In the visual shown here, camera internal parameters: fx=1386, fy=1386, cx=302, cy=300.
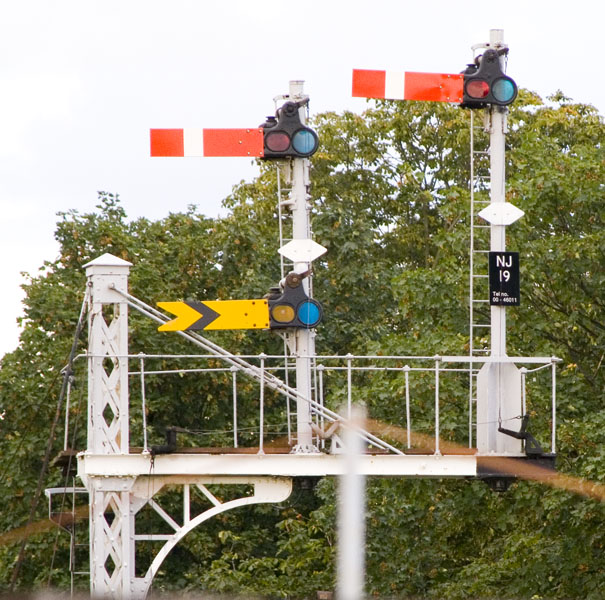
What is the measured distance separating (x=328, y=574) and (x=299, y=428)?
455 inches

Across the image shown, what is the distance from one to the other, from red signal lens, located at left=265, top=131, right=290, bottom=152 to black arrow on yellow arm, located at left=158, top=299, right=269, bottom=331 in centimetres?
148

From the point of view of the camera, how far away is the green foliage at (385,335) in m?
19.7

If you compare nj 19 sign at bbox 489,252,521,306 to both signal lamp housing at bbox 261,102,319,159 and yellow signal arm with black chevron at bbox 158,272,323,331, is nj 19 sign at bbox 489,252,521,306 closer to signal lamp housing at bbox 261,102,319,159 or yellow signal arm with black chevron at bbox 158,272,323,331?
yellow signal arm with black chevron at bbox 158,272,323,331

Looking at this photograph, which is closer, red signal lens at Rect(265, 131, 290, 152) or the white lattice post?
the white lattice post

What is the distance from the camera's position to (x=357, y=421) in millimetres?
3502

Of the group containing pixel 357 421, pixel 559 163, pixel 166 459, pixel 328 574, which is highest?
pixel 559 163

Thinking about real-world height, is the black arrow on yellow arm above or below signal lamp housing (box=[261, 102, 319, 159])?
below

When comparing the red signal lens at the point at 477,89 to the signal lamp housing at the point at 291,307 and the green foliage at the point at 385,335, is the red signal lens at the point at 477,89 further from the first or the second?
the green foliage at the point at 385,335

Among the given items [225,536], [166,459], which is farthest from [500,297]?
[225,536]

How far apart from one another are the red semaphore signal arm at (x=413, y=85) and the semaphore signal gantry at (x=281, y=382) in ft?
0.04

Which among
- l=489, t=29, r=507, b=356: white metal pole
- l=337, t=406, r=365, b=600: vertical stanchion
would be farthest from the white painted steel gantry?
l=337, t=406, r=365, b=600: vertical stanchion

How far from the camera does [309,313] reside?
42.1 ft

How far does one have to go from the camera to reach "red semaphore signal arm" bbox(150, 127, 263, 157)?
1307 centimetres

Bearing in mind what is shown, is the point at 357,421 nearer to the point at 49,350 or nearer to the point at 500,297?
the point at 500,297
